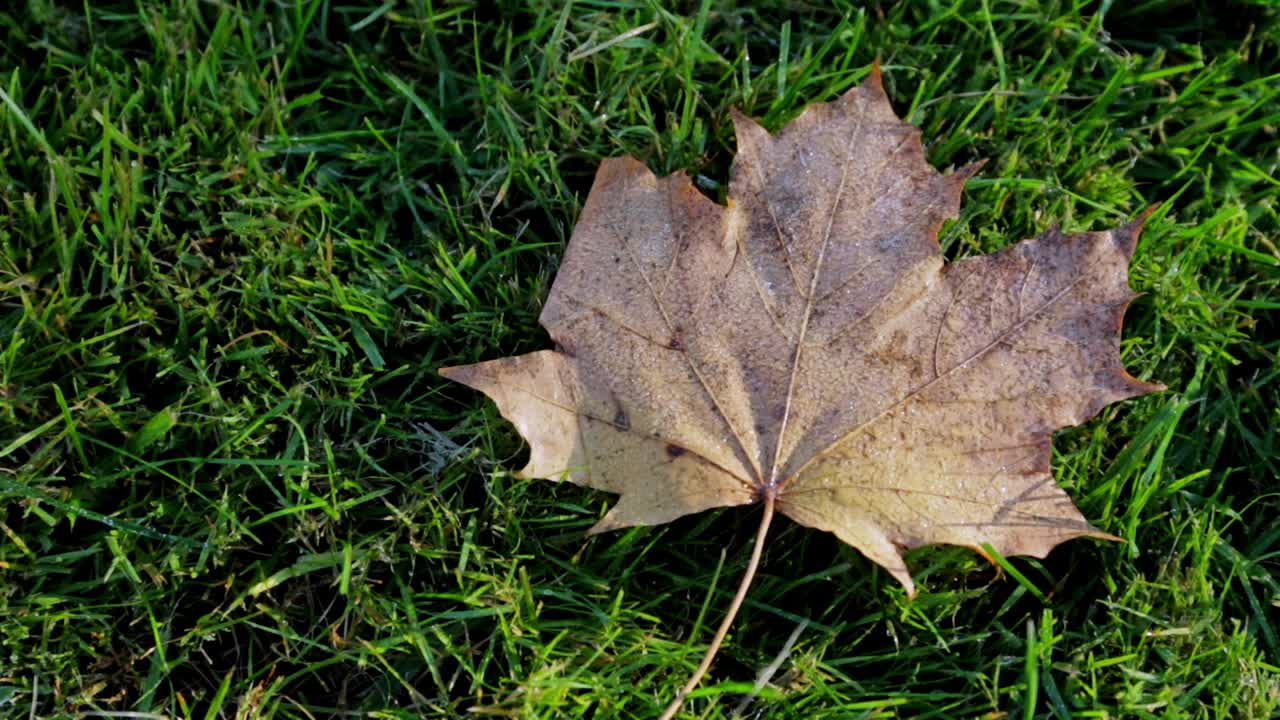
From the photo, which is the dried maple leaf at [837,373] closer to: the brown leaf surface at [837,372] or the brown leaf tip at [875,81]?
the brown leaf surface at [837,372]

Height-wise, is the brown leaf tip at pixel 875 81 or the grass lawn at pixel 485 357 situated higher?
the brown leaf tip at pixel 875 81

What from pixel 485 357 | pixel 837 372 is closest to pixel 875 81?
pixel 837 372

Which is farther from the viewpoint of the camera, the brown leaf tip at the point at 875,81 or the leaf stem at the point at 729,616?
the brown leaf tip at the point at 875,81

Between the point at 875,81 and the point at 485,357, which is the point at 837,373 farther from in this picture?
the point at 485,357

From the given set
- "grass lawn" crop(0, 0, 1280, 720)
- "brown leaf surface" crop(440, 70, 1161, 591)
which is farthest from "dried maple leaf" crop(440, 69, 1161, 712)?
"grass lawn" crop(0, 0, 1280, 720)

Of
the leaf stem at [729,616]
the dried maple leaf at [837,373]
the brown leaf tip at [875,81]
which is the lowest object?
the leaf stem at [729,616]

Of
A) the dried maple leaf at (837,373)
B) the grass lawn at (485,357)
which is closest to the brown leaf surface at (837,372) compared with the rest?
the dried maple leaf at (837,373)

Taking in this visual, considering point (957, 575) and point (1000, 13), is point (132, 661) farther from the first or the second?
point (1000, 13)
